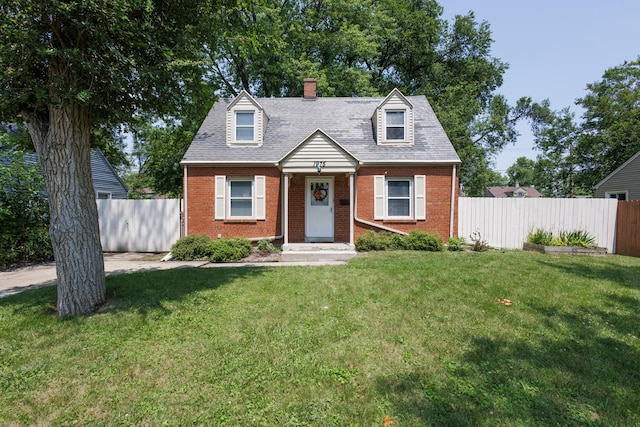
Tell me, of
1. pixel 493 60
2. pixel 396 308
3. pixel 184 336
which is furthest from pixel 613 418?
pixel 493 60

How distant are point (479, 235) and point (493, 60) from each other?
67.0 feet

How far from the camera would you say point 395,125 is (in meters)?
12.1

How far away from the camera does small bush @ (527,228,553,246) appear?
10727 mm

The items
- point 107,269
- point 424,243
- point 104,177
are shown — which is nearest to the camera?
point 107,269

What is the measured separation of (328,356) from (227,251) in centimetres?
656

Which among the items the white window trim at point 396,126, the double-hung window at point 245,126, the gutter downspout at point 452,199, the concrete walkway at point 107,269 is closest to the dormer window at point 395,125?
the white window trim at point 396,126

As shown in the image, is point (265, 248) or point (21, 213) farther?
point (265, 248)

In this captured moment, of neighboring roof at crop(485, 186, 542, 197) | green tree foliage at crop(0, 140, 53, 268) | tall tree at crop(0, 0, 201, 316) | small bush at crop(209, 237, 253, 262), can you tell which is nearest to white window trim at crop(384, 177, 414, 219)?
small bush at crop(209, 237, 253, 262)

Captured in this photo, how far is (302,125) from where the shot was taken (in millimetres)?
12953

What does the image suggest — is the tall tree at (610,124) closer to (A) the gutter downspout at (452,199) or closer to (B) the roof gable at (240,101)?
(A) the gutter downspout at (452,199)

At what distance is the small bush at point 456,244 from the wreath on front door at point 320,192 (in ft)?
16.0

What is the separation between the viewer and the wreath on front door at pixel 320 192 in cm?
1177

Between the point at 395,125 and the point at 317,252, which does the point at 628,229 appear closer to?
the point at 395,125

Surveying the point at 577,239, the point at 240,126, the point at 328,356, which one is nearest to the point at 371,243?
the point at 240,126
